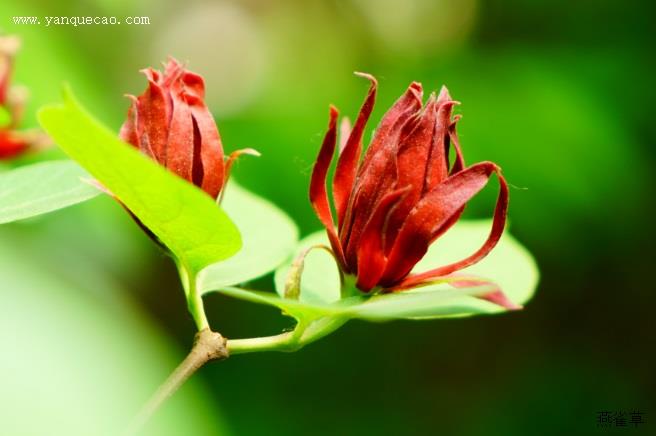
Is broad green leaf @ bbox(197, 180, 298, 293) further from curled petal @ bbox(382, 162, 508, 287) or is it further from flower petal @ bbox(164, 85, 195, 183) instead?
A: curled petal @ bbox(382, 162, 508, 287)

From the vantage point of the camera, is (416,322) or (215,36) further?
(215,36)

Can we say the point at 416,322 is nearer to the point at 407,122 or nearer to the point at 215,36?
the point at 215,36

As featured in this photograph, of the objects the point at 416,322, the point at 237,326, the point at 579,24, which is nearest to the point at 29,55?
the point at 237,326

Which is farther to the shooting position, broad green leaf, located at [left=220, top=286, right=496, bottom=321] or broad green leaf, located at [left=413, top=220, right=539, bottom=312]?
broad green leaf, located at [left=413, top=220, right=539, bottom=312]

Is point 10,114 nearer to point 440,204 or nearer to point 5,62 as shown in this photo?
point 5,62

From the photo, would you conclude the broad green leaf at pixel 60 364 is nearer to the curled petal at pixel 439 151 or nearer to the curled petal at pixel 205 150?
the curled petal at pixel 205 150


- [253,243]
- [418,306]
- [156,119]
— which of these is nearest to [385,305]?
[418,306]

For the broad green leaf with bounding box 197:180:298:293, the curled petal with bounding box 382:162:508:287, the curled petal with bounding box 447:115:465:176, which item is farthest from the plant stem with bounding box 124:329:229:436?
the curled petal with bounding box 447:115:465:176
